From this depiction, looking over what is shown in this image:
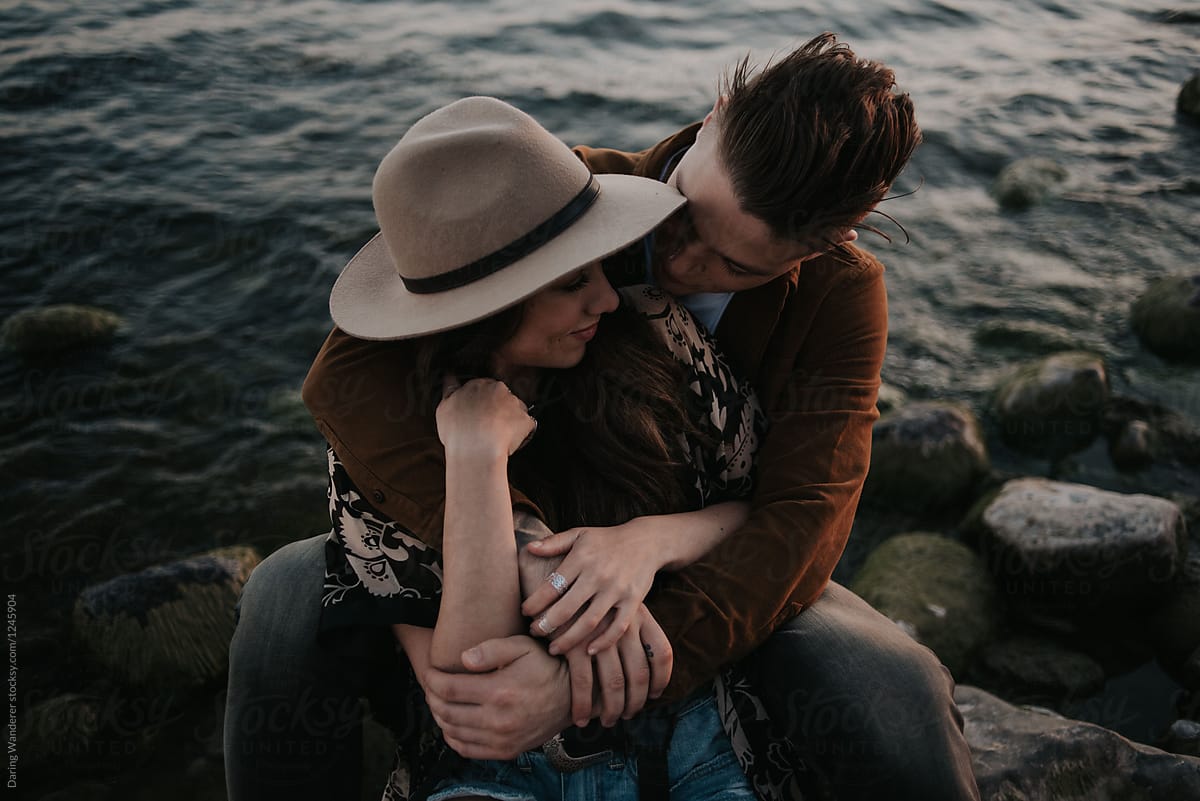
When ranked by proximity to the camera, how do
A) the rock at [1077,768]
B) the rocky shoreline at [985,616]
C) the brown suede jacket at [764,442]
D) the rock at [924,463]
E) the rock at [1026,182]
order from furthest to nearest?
1. the rock at [1026,182]
2. the rock at [924,463]
3. the rocky shoreline at [985,616]
4. the rock at [1077,768]
5. the brown suede jacket at [764,442]

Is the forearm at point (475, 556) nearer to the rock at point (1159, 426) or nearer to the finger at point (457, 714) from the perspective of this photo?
the finger at point (457, 714)

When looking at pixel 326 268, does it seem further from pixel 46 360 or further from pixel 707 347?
pixel 707 347

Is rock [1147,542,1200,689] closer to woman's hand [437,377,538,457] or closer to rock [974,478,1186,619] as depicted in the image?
rock [974,478,1186,619]

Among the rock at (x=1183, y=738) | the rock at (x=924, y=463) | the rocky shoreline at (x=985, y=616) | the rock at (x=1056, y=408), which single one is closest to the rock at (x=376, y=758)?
the rocky shoreline at (x=985, y=616)

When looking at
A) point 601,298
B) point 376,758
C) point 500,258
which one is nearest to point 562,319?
point 601,298

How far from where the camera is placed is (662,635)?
209cm

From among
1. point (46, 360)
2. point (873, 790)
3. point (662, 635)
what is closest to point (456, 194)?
point (662, 635)

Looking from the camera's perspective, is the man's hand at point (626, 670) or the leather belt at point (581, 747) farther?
the leather belt at point (581, 747)

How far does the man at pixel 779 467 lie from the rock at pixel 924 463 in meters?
2.15

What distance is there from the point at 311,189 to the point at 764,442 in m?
5.72

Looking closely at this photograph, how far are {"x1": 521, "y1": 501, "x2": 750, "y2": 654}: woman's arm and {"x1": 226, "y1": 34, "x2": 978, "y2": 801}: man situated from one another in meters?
0.07

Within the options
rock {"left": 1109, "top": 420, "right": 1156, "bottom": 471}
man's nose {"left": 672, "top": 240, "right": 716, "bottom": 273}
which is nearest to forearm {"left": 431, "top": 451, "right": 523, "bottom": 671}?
man's nose {"left": 672, "top": 240, "right": 716, "bottom": 273}

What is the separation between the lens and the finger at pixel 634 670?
2.05 meters

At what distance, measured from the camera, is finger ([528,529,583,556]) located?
2.04 m
